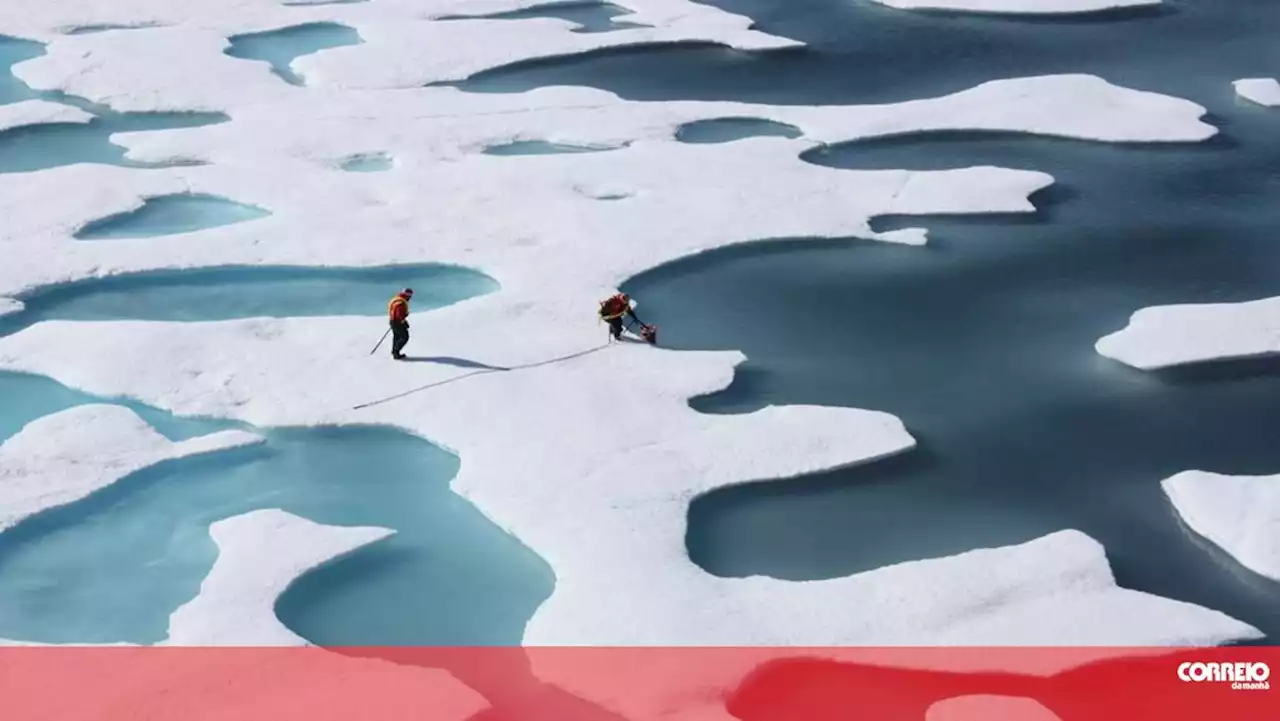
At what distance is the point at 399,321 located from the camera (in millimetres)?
21391

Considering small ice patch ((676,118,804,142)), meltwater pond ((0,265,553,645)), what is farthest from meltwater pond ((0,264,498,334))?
small ice patch ((676,118,804,142))

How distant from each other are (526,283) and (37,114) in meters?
14.5

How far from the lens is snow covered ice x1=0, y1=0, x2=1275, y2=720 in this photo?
16.6m

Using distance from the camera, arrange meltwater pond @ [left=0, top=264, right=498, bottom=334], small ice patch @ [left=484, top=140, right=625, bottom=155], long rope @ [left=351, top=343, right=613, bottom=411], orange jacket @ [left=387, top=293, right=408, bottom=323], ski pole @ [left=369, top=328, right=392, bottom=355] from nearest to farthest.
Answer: long rope @ [left=351, top=343, right=613, bottom=411] < orange jacket @ [left=387, top=293, right=408, bottom=323] < ski pole @ [left=369, top=328, right=392, bottom=355] < meltwater pond @ [left=0, top=264, right=498, bottom=334] < small ice patch @ [left=484, top=140, right=625, bottom=155]

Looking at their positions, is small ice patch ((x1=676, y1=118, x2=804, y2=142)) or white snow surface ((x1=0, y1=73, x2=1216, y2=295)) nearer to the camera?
white snow surface ((x1=0, y1=73, x2=1216, y2=295))

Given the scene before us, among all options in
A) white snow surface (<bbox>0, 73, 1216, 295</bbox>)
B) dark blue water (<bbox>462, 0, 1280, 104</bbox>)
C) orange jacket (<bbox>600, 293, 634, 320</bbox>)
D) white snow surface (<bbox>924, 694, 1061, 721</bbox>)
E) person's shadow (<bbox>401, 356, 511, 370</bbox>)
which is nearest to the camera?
white snow surface (<bbox>924, 694, 1061, 721</bbox>)

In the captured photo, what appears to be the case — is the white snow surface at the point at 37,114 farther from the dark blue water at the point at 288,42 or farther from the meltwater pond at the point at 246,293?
the meltwater pond at the point at 246,293

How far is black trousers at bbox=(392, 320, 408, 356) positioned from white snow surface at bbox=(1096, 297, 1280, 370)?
10.2m

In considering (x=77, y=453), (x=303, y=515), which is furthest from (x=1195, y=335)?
(x=77, y=453)

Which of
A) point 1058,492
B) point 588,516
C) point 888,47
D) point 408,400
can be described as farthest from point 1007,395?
point 888,47

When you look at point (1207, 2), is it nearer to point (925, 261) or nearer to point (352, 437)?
point (925, 261)

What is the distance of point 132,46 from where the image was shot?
3706 centimetres

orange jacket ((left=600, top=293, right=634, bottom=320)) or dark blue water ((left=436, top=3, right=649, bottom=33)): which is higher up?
dark blue water ((left=436, top=3, right=649, bottom=33))

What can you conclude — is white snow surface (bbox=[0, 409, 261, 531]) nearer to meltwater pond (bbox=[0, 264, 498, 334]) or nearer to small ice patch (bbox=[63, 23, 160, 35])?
meltwater pond (bbox=[0, 264, 498, 334])
